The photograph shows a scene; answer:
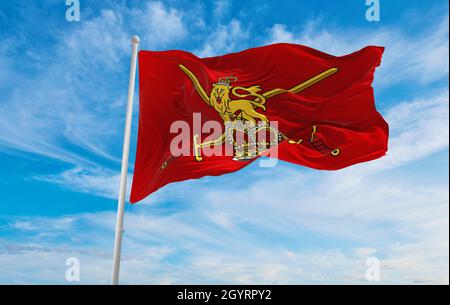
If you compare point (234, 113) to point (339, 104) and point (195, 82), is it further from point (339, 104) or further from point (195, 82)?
point (339, 104)

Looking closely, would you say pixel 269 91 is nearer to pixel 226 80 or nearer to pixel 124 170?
pixel 226 80

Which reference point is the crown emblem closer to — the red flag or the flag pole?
the red flag

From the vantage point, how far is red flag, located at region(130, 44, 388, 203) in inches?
436

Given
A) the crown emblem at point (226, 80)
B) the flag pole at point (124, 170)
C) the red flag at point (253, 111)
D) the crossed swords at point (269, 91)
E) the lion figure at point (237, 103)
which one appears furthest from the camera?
the crown emblem at point (226, 80)

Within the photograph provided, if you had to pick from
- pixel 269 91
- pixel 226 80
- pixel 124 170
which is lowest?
pixel 124 170

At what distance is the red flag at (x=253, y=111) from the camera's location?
36.4 feet

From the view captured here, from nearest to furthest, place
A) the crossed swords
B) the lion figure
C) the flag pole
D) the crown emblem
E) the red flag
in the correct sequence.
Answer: the flag pole → the red flag → the crossed swords → the lion figure → the crown emblem

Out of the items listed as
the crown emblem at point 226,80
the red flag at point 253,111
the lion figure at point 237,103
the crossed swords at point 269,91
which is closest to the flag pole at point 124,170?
the red flag at point 253,111

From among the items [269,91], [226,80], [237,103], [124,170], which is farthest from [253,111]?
[124,170]

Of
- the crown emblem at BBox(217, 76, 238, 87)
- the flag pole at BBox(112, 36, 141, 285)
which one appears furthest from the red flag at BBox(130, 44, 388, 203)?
the flag pole at BBox(112, 36, 141, 285)

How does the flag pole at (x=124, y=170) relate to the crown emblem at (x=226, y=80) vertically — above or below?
below

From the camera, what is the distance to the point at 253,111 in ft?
38.3

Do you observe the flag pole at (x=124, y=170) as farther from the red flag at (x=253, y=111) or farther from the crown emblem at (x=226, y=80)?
the crown emblem at (x=226, y=80)
